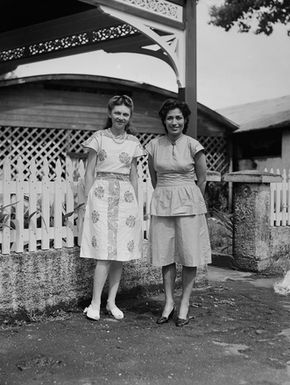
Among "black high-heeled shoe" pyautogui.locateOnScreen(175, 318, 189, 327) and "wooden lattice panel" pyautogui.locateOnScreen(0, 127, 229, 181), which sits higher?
"wooden lattice panel" pyautogui.locateOnScreen(0, 127, 229, 181)

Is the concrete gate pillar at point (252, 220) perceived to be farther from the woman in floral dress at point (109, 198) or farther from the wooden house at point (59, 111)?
the wooden house at point (59, 111)

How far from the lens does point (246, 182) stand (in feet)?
23.3

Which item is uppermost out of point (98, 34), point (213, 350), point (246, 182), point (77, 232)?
point (98, 34)

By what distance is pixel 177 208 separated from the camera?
13.9 ft

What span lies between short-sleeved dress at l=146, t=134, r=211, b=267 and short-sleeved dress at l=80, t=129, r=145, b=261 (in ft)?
0.77

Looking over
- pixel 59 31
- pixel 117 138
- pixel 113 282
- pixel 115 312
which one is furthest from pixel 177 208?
pixel 59 31

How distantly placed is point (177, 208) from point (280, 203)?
13.2 ft

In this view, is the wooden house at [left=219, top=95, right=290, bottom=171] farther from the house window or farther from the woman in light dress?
the woman in light dress

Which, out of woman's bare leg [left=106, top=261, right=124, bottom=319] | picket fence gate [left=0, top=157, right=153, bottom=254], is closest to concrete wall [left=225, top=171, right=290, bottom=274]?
picket fence gate [left=0, top=157, right=153, bottom=254]

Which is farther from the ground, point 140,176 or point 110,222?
point 140,176

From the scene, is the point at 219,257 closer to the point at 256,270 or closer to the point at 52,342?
the point at 256,270

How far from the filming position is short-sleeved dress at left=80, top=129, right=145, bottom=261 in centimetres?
435

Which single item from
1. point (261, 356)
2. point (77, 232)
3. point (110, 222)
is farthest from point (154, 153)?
point (261, 356)

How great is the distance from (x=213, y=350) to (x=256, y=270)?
138 inches
